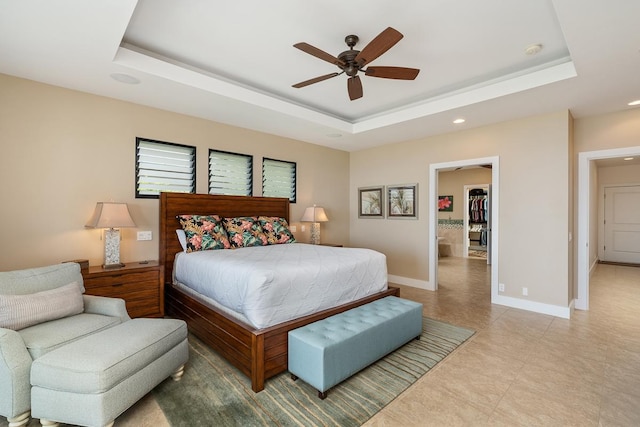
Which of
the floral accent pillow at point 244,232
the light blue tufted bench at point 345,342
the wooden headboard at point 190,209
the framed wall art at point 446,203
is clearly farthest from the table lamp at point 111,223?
the framed wall art at point 446,203

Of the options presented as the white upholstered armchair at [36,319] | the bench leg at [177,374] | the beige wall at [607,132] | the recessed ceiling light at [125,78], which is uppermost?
the recessed ceiling light at [125,78]

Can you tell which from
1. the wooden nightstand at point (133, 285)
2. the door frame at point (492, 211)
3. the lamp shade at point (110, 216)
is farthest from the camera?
the door frame at point (492, 211)

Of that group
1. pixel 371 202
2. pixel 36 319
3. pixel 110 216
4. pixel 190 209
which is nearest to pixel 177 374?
pixel 36 319

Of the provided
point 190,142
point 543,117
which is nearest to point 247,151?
point 190,142

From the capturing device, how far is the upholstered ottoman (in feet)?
5.38

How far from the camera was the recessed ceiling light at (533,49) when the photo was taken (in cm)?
266

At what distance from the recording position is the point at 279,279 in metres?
2.32

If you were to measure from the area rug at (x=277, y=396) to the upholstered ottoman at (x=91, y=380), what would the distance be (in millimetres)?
327

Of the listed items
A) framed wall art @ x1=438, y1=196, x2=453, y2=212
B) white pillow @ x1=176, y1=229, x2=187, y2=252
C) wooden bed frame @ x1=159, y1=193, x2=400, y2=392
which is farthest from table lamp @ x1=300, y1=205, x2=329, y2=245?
framed wall art @ x1=438, y1=196, x2=453, y2=212

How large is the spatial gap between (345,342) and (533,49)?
121 inches

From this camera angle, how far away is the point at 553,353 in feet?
9.11

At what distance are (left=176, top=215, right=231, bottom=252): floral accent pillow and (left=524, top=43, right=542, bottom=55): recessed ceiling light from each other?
3.80 meters

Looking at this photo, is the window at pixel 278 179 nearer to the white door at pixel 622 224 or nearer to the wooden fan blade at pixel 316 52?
the wooden fan blade at pixel 316 52

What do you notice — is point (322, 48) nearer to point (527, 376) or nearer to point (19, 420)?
point (527, 376)
